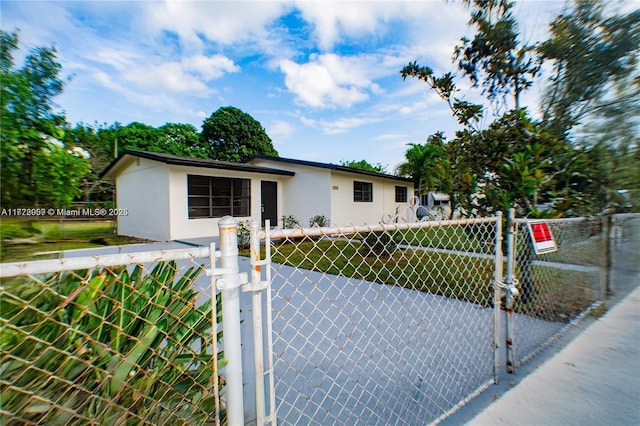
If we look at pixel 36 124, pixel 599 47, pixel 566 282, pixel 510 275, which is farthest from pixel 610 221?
pixel 36 124

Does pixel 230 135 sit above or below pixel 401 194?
above

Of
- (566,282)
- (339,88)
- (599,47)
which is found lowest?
(566,282)

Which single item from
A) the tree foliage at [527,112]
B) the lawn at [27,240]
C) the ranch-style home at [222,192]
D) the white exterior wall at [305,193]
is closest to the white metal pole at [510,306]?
the tree foliage at [527,112]

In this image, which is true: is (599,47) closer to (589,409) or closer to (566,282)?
(566,282)

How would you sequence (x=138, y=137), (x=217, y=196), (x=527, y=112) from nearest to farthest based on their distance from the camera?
(x=527, y=112) < (x=217, y=196) < (x=138, y=137)

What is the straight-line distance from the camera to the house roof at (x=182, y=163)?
28.9 ft

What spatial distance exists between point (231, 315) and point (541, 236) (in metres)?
2.68

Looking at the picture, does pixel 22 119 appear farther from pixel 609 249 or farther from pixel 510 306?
pixel 609 249

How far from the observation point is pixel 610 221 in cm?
340

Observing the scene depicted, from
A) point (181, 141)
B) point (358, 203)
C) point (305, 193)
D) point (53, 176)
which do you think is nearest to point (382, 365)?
point (53, 176)

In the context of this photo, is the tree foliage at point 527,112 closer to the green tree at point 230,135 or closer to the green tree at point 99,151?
the green tree at point 99,151

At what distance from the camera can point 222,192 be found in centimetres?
1082

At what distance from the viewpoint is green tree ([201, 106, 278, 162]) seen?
27.5 m

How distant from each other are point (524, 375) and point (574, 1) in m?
4.23
